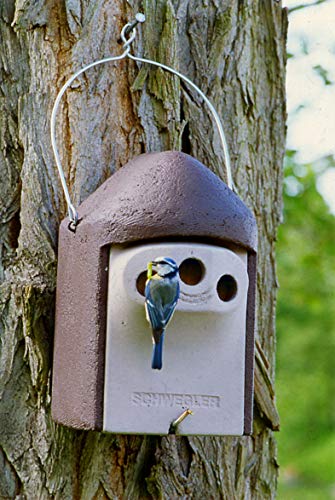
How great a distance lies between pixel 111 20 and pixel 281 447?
9494 millimetres

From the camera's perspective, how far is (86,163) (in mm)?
2250

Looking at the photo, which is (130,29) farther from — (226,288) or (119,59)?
(226,288)

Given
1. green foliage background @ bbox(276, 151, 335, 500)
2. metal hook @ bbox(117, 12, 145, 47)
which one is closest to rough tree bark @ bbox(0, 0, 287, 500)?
metal hook @ bbox(117, 12, 145, 47)

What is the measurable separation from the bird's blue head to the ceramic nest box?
45 millimetres

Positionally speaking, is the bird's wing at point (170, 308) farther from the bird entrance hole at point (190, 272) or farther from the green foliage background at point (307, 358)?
the green foliage background at point (307, 358)

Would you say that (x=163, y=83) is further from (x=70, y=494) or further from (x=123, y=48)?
(x=70, y=494)

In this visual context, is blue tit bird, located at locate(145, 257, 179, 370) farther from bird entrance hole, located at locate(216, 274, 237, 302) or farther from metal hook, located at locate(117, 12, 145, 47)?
metal hook, located at locate(117, 12, 145, 47)

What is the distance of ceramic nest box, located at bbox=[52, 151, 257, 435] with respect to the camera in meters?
1.93

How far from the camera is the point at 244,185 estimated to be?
2.60m

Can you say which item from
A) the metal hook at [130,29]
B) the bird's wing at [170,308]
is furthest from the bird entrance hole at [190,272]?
the metal hook at [130,29]

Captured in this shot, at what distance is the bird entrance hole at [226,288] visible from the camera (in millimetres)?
1975

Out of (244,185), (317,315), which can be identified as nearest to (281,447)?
(317,315)

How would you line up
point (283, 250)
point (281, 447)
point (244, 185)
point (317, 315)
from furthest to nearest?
point (281, 447), point (317, 315), point (283, 250), point (244, 185)

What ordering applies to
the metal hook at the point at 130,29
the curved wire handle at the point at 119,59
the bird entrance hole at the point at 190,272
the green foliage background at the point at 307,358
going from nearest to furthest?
the bird entrance hole at the point at 190,272, the curved wire handle at the point at 119,59, the metal hook at the point at 130,29, the green foliage background at the point at 307,358
